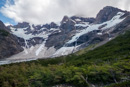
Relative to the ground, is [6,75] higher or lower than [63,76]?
higher

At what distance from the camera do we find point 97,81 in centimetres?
2700

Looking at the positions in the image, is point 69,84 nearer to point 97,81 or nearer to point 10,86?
point 97,81

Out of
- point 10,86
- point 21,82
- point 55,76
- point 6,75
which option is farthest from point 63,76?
point 6,75

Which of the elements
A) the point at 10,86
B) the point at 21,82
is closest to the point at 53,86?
the point at 21,82

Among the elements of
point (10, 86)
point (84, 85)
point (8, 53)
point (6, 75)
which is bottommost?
point (84, 85)

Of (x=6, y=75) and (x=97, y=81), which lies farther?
(x=6, y=75)

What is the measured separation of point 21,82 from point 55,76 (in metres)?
7.88

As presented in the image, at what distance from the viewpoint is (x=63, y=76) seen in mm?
28609

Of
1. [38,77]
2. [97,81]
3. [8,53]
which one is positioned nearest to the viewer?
[97,81]

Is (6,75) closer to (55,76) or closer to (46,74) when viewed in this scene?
(46,74)

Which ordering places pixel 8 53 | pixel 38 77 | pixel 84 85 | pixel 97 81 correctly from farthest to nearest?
pixel 8 53, pixel 38 77, pixel 97 81, pixel 84 85

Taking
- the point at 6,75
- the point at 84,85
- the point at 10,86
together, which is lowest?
the point at 84,85

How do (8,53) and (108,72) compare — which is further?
(8,53)

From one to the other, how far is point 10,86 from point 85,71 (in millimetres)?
17034
